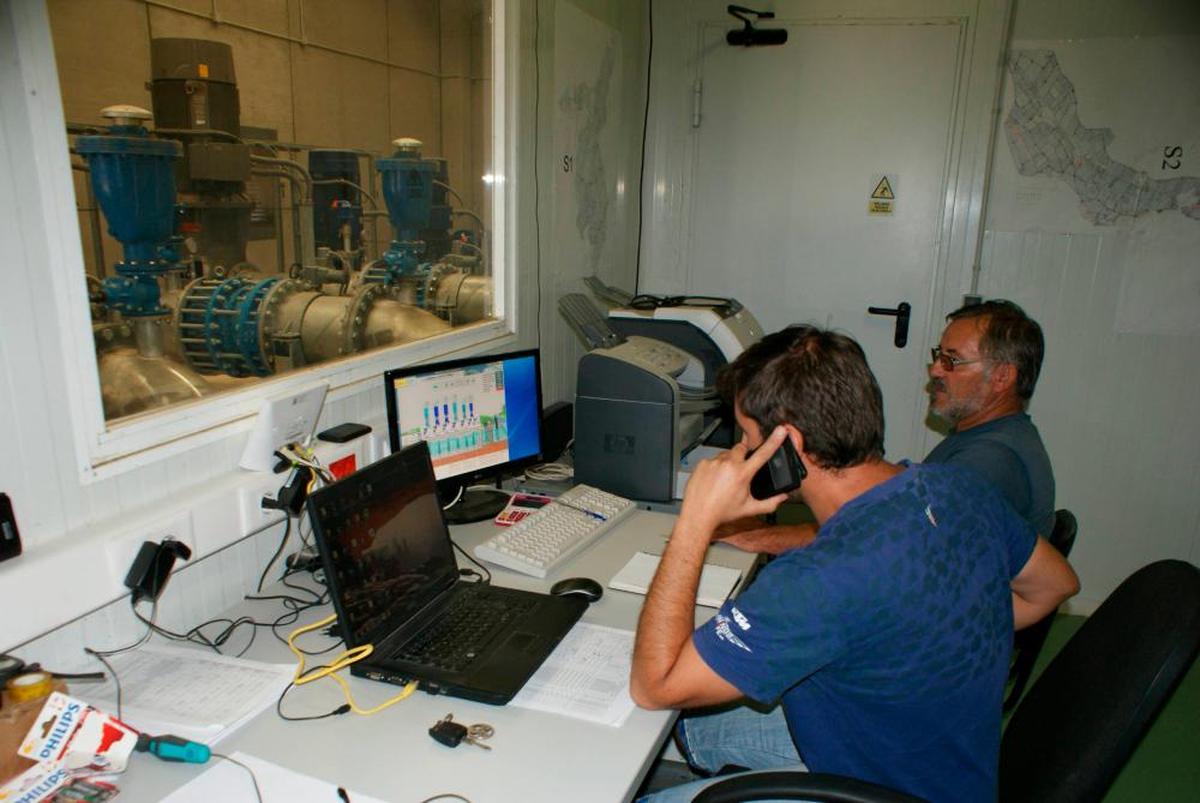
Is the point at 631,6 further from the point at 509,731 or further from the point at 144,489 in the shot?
the point at 509,731

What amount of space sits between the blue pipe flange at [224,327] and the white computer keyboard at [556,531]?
75cm

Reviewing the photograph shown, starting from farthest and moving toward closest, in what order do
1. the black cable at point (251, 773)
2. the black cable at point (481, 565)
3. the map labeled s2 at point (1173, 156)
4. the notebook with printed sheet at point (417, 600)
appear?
the map labeled s2 at point (1173, 156), the black cable at point (481, 565), the notebook with printed sheet at point (417, 600), the black cable at point (251, 773)

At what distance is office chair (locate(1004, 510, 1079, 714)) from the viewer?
1675mm

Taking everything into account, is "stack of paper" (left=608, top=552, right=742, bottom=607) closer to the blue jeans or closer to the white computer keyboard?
the white computer keyboard

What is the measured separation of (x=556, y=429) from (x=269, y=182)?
1319 millimetres

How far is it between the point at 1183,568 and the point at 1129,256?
228cm

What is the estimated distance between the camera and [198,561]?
55.8 inches

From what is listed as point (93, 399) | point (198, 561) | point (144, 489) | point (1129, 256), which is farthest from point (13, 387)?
point (1129, 256)

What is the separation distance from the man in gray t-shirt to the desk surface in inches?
38.9

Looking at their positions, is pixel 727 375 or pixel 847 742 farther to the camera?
pixel 727 375

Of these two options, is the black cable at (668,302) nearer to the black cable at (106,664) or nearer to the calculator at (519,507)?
the calculator at (519,507)

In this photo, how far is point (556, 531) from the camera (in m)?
1.79

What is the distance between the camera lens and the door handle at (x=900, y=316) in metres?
3.32

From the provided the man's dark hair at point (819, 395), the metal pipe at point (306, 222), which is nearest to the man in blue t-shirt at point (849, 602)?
the man's dark hair at point (819, 395)
